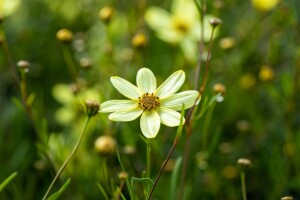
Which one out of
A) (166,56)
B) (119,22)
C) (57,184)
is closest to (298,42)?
(166,56)

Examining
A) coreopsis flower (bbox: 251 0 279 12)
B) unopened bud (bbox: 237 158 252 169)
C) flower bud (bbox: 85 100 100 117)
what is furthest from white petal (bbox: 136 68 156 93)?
coreopsis flower (bbox: 251 0 279 12)

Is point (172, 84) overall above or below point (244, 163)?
above

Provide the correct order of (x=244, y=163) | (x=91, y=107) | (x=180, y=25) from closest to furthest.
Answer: (x=91, y=107) < (x=244, y=163) < (x=180, y=25)

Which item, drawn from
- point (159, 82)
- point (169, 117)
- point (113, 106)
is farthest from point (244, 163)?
point (159, 82)

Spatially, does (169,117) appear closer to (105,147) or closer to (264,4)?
(105,147)

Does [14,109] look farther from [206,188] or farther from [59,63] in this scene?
[206,188]

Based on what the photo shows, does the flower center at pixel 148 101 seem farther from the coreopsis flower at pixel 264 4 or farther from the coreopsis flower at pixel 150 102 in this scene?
the coreopsis flower at pixel 264 4

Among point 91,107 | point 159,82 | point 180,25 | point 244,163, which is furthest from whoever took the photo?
point 180,25

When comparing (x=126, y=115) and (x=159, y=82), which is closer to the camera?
(x=126, y=115)
